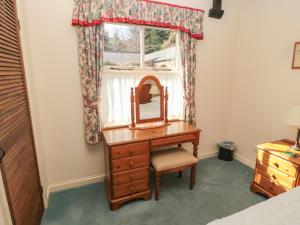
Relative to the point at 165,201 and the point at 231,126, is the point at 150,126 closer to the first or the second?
the point at 165,201

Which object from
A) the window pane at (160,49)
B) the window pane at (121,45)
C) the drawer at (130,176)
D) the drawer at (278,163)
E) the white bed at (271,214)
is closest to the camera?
the white bed at (271,214)

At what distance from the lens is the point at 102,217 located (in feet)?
6.00

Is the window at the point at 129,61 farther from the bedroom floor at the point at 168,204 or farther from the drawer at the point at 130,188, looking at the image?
the bedroom floor at the point at 168,204

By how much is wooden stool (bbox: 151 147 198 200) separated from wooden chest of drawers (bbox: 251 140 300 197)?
0.75 meters

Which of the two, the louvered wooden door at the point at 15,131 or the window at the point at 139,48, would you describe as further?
the window at the point at 139,48

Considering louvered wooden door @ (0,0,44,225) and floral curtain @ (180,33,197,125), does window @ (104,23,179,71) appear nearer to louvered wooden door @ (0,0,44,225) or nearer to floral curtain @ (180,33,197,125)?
floral curtain @ (180,33,197,125)

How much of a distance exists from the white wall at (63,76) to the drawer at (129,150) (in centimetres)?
60

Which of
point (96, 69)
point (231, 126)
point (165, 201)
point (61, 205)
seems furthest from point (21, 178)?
point (231, 126)

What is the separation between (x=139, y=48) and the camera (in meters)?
2.32

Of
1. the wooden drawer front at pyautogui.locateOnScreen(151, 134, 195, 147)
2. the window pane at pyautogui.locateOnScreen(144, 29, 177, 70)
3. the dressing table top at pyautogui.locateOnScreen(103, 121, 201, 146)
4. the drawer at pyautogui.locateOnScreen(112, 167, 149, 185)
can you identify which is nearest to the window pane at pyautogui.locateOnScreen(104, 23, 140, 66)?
the window pane at pyautogui.locateOnScreen(144, 29, 177, 70)

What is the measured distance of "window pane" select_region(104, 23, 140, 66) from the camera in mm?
2162

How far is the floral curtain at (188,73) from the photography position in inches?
93.9

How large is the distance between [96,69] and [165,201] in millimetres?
1660

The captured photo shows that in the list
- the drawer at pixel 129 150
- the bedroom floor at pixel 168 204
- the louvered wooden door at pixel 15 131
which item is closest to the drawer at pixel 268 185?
the bedroom floor at pixel 168 204
